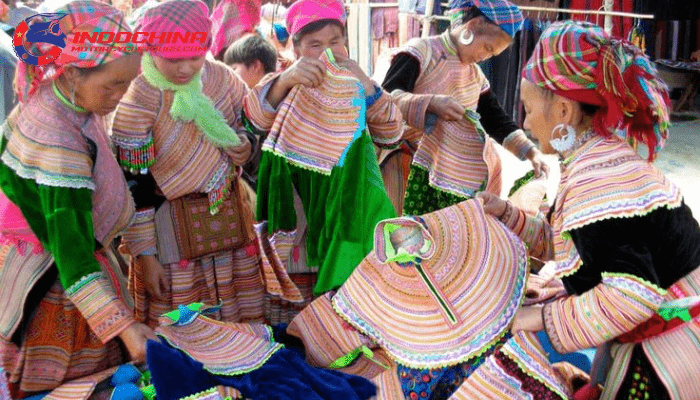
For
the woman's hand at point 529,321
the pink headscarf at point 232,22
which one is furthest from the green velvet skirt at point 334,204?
the pink headscarf at point 232,22

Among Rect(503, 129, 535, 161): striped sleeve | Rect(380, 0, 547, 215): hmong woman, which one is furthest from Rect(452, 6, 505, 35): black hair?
Rect(503, 129, 535, 161): striped sleeve

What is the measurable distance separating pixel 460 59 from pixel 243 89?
3.15ft

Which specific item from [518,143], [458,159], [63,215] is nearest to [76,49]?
[63,215]

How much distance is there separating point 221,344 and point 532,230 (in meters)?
0.96

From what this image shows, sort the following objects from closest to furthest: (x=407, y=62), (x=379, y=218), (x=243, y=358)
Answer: (x=243, y=358), (x=379, y=218), (x=407, y=62)

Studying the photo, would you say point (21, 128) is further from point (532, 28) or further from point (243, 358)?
point (532, 28)

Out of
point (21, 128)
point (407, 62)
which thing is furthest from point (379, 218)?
point (21, 128)

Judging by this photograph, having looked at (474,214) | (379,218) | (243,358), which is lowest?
(243,358)

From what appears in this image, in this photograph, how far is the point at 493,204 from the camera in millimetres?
1997

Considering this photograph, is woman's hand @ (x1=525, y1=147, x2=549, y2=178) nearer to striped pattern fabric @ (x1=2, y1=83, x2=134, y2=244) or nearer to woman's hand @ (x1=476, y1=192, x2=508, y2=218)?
woman's hand @ (x1=476, y1=192, x2=508, y2=218)

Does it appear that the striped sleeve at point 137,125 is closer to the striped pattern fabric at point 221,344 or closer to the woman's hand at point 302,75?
the woman's hand at point 302,75

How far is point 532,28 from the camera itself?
7332 millimetres

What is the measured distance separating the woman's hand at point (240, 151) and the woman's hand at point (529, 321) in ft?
3.86

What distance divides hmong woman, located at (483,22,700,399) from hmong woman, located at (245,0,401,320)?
72 cm
